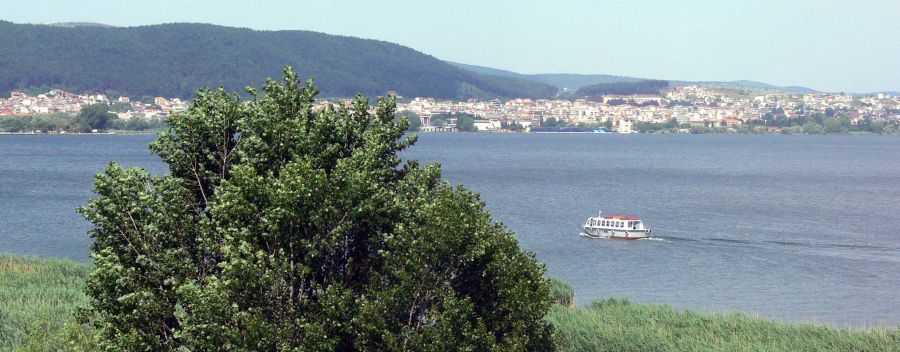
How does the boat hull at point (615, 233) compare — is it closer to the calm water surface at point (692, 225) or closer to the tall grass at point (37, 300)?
the calm water surface at point (692, 225)

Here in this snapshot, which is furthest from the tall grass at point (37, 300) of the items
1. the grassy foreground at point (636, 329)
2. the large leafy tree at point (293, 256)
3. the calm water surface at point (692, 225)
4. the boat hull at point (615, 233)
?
the boat hull at point (615, 233)

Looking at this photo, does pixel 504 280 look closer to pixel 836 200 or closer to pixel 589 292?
pixel 589 292

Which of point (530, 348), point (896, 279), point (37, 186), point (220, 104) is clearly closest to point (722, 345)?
point (530, 348)

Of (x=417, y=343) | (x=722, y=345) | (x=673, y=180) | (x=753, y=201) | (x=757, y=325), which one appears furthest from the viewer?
(x=673, y=180)

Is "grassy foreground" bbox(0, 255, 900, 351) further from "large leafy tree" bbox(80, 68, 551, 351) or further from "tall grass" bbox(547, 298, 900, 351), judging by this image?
"large leafy tree" bbox(80, 68, 551, 351)

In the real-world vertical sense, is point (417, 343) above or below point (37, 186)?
above

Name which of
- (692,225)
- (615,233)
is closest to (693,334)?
(615,233)

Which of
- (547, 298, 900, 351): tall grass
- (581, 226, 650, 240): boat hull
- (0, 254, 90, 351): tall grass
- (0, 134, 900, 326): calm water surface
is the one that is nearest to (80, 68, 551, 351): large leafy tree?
(0, 254, 90, 351): tall grass

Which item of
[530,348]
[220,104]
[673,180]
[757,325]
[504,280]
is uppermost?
[220,104]
